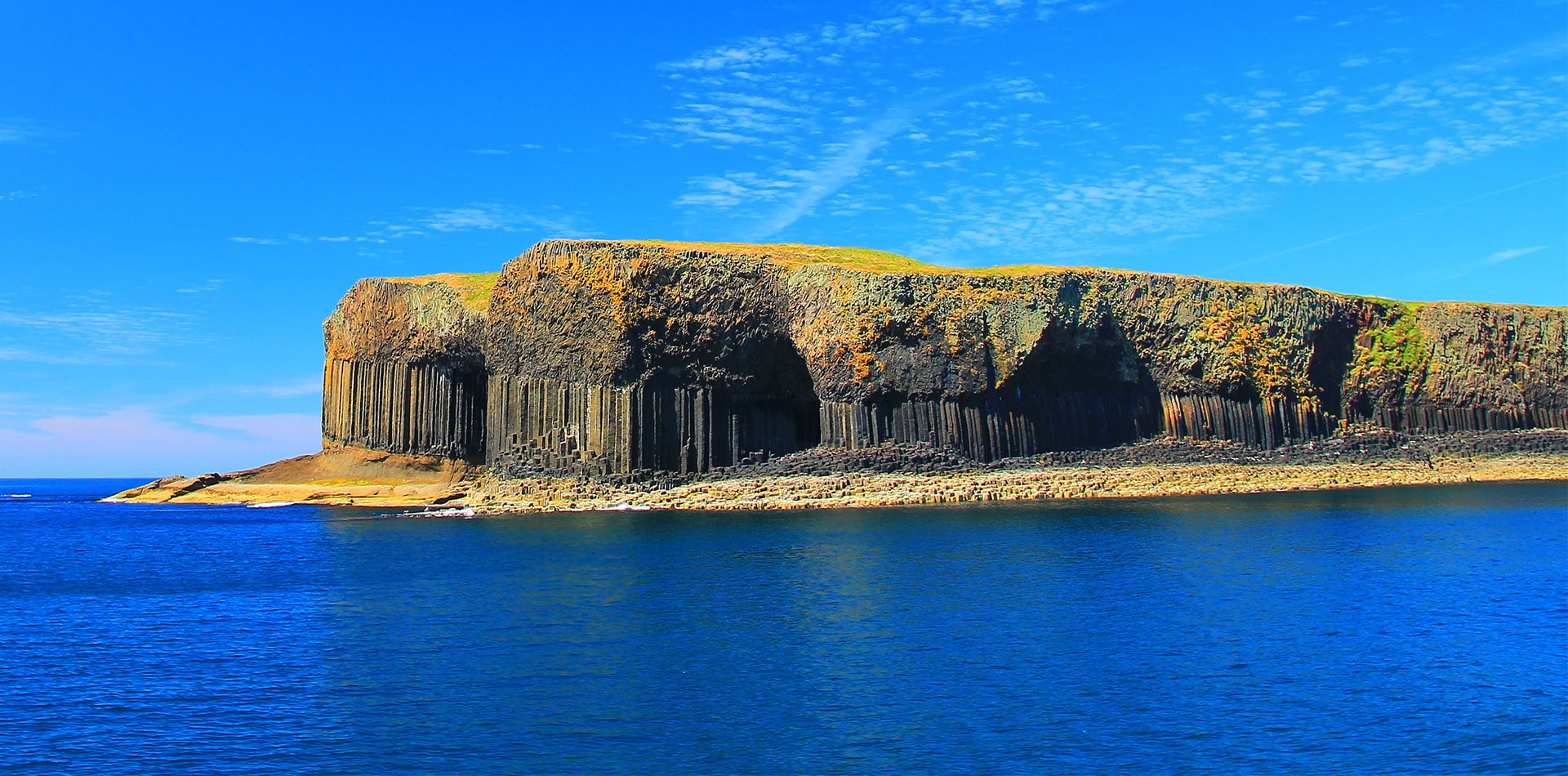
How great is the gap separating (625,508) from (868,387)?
12.9m

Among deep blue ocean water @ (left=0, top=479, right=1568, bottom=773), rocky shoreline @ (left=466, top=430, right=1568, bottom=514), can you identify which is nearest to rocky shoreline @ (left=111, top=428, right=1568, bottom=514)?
rocky shoreline @ (left=466, top=430, right=1568, bottom=514)

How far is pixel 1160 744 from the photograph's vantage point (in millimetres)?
13422

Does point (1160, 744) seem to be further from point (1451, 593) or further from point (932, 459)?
point (932, 459)

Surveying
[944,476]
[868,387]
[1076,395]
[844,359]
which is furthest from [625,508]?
[1076,395]

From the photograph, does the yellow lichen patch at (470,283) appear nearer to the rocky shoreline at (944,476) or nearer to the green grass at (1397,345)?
the rocky shoreline at (944,476)

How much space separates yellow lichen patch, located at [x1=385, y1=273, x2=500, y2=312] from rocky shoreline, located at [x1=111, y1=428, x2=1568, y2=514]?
392 inches

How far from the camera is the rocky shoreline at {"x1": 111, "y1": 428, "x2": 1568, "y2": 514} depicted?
51.8 metres

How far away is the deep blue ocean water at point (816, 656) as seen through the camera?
13.6 meters

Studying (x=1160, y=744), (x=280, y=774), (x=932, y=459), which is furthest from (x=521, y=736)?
(x=932, y=459)

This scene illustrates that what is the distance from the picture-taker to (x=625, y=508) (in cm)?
5069

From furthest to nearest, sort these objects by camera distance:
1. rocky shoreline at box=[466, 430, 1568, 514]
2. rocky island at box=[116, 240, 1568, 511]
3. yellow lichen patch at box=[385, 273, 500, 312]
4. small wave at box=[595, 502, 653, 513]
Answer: yellow lichen patch at box=[385, 273, 500, 312] < rocky island at box=[116, 240, 1568, 511] < rocky shoreline at box=[466, 430, 1568, 514] < small wave at box=[595, 502, 653, 513]

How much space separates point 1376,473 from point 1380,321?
11190mm

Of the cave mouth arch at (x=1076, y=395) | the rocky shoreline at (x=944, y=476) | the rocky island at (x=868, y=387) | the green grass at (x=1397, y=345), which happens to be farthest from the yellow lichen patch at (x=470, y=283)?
the green grass at (x=1397, y=345)

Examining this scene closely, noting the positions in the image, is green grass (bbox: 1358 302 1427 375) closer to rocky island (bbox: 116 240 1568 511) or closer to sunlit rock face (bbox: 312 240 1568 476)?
rocky island (bbox: 116 240 1568 511)
